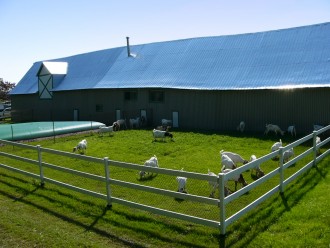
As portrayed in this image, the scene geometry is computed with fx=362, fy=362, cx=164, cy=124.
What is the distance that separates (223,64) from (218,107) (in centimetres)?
384

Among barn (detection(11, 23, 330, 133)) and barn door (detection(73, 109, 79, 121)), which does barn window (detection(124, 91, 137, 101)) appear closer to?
barn (detection(11, 23, 330, 133))

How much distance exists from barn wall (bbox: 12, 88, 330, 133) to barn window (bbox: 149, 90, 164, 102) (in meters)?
0.31

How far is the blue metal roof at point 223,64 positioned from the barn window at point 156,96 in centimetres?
75

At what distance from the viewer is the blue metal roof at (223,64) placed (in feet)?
77.3

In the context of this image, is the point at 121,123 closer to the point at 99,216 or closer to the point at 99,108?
the point at 99,108

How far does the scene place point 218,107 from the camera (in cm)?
2617

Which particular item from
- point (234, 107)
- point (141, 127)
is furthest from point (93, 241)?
point (141, 127)

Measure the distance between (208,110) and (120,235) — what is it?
759 inches

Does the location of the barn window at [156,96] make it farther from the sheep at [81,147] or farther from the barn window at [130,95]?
the sheep at [81,147]

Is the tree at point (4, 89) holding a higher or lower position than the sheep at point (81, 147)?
higher

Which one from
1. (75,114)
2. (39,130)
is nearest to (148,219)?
(39,130)

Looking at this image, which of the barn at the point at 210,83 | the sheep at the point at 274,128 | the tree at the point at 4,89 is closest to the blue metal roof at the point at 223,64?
the barn at the point at 210,83

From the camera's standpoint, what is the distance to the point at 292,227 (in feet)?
26.1

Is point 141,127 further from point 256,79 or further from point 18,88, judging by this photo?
point 18,88
